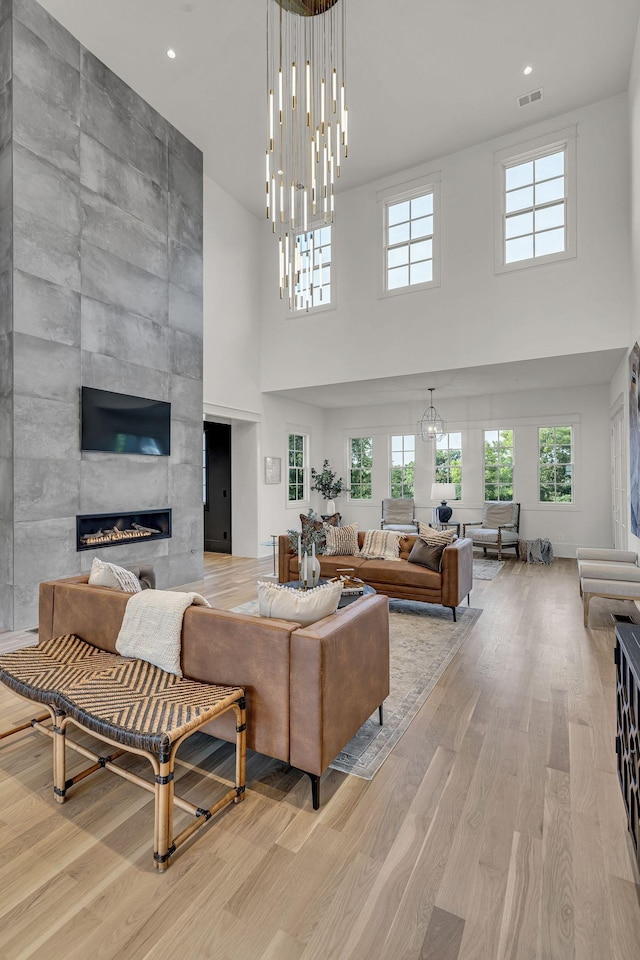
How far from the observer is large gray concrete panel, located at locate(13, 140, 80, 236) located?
4355 mm

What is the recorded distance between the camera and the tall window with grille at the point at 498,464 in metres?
8.60

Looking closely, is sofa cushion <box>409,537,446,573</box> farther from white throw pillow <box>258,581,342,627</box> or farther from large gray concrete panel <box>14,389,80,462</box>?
large gray concrete panel <box>14,389,80,462</box>

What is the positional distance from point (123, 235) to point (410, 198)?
418 centimetres

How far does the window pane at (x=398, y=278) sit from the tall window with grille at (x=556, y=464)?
353 centimetres

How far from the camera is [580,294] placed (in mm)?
5785

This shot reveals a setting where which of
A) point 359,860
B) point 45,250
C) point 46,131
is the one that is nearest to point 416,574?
point 359,860

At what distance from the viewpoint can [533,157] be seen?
621 centimetres

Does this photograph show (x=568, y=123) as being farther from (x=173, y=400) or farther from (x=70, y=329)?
(x=70, y=329)

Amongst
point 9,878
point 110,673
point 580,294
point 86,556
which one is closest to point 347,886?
point 9,878

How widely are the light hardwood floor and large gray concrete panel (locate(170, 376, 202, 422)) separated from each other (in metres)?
4.14

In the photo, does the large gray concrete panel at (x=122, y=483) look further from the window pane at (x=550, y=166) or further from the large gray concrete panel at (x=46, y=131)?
the window pane at (x=550, y=166)

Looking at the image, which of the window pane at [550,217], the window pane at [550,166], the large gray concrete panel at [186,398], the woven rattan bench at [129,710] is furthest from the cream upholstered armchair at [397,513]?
the woven rattan bench at [129,710]

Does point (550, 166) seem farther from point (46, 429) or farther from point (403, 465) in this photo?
point (46, 429)

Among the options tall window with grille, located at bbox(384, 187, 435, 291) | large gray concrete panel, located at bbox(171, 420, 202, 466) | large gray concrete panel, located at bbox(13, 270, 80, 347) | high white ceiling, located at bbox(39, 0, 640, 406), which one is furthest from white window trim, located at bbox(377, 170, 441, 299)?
large gray concrete panel, located at bbox(13, 270, 80, 347)
